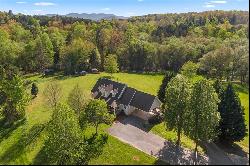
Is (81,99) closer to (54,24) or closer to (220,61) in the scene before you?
(220,61)

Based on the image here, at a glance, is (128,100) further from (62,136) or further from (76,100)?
(62,136)

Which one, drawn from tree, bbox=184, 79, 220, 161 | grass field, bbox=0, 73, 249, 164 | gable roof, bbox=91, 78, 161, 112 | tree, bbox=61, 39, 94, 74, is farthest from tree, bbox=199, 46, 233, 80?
tree, bbox=184, 79, 220, 161

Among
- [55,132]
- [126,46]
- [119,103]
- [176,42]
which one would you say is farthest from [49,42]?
[55,132]

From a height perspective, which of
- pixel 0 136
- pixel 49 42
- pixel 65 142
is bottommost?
pixel 0 136

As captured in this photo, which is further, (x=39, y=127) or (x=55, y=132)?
(x=39, y=127)

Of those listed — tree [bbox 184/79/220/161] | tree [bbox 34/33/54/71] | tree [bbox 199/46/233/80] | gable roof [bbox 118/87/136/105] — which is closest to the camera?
tree [bbox 184/79/220/161]

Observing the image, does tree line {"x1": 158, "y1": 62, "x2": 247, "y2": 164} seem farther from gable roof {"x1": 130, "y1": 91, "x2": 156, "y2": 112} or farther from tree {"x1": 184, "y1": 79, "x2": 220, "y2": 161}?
gable roof {"x1": 130, "y1": 91, "x2": 156, "y2": 112}
